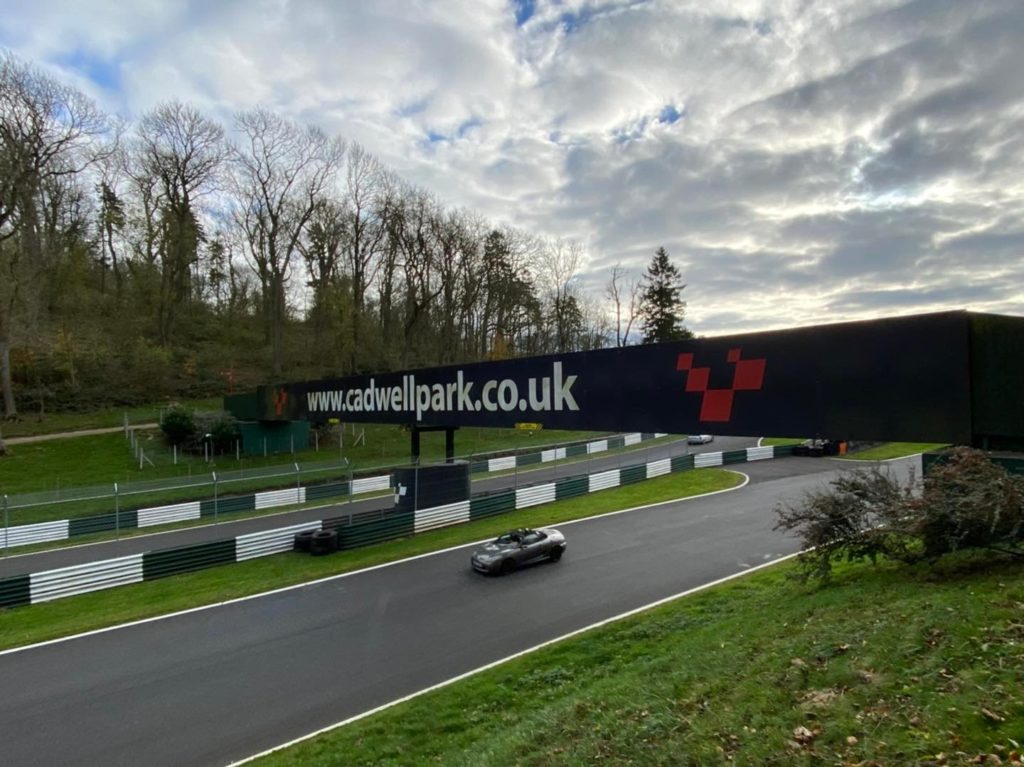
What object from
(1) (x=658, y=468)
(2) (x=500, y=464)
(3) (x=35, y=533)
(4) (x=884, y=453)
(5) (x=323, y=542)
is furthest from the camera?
(4) (x=884, y=453)

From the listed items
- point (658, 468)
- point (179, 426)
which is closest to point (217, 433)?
point (179, 426)

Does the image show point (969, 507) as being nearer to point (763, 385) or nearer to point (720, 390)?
point (763, 385)

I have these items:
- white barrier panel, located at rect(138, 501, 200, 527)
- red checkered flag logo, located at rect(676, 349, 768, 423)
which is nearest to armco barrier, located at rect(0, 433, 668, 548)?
white barrier panel, located at rect(138, 501, 200, 527)

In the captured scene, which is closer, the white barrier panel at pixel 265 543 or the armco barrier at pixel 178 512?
the white barrier panel at pixel 265 543

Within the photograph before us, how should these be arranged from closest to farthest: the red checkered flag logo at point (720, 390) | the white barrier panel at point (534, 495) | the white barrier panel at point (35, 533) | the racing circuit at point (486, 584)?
the racing circuit at point (486, 584)
the red checkered flag logo at point (720, 390)
the white barrier panel at point (35, 533)
the white barrier panel at point (534, 495)

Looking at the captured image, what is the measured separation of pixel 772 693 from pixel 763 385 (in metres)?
5.57

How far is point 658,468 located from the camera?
98.0ft

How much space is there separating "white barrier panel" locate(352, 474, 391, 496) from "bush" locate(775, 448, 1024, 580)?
71.4ft

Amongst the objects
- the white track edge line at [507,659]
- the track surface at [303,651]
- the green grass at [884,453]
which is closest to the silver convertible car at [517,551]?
the track surface at [303,651]

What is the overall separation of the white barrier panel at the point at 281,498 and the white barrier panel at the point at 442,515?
8357 mm

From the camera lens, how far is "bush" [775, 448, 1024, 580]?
24.3 ft

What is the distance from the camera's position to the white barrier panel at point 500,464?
33750 mm

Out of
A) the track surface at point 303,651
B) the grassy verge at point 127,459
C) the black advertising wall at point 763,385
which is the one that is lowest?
the track surface at point 303,651

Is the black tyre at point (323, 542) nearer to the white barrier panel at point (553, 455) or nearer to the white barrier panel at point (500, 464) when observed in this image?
the white barrier panel at point (500, 464)
